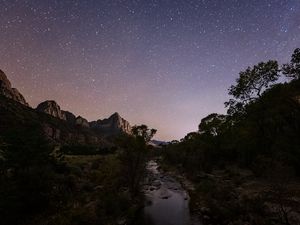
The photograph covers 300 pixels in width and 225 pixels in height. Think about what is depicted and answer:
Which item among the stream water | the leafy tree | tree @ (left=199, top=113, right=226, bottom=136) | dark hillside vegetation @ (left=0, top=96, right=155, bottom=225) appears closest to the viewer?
the leafy tree

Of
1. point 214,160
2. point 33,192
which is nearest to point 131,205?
point 33,192

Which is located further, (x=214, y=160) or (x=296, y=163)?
(x=214, y=160)

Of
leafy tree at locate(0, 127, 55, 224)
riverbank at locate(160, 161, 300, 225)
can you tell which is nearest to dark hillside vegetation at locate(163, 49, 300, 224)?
riverbank at locate(160, 161, 300, 225)

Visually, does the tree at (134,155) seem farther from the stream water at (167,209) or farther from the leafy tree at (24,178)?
the leafy tree at (24,178)

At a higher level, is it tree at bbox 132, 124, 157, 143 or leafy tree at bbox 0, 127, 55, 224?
tree at bbox 132, 124, 157, 143

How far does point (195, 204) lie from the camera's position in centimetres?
2677

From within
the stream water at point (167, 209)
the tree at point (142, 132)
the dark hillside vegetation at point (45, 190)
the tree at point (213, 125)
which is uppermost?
the tree at point (213, 125)

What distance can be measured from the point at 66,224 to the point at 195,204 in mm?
16172

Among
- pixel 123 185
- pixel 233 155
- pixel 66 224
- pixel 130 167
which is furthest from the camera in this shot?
pixel 233 155

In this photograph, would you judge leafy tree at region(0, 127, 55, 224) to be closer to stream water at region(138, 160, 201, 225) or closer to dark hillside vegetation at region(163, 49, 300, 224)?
stream water at region(138, 160, 201, 225)

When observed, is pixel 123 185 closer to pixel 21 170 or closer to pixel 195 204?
pixel 195 204

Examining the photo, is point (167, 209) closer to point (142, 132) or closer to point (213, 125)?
point (142, 132)

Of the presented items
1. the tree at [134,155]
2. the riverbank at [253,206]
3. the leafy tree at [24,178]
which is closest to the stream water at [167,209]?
the riverbank at [253,206]

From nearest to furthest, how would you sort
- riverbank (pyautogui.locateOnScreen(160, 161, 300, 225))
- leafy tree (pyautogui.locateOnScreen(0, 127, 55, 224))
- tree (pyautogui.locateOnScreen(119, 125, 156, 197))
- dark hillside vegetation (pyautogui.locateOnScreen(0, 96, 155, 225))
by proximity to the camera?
1. leafy tree (pyautogui.locateOnScreen(0, 127, 55, 224))
2. dark hillside vegetation (pyautogui.locateOnScreen(0, 96, 155, 225))
3. riverbank (pyautogui.locateOnScreen(160, 161, 300, 225))
4. tree (pyautogui.locateOnScreen(119, 125, 156, 197))
